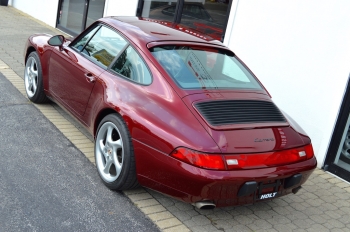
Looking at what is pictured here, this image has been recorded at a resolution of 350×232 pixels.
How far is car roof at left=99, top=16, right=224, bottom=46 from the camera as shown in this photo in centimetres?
488

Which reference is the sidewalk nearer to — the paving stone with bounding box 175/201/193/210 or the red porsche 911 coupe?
the paving stone with bounding box 175/201/193/210

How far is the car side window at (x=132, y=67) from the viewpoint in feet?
14.8

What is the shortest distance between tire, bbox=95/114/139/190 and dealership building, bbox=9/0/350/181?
5.24ft

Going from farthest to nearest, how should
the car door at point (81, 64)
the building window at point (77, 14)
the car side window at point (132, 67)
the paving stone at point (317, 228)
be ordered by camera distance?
the building window at point (77, 14) < the car door at point (81, 64) < the car side window at point (132, 67) < the paving stone at point (317, 228)

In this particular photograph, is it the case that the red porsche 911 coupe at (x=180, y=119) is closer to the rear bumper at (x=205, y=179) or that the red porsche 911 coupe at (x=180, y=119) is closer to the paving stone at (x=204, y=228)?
the rear bumper at (x=205, y=179)

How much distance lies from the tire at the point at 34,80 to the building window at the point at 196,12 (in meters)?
3.39

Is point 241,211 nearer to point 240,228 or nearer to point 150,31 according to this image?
point 240,228

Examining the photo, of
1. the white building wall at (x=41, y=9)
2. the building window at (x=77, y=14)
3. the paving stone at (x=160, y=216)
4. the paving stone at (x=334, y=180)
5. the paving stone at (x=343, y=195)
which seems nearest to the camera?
the paving stone at (x=160, y=216)

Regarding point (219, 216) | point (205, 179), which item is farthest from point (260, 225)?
→ point (205, 179)

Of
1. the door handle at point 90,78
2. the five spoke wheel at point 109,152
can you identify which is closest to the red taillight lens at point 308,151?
the five spoke wheel at point 109,152

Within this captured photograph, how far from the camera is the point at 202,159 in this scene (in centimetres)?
378

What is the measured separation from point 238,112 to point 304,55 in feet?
8.57

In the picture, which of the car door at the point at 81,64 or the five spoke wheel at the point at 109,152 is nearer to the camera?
the five spoke wheel at the point at 109,152

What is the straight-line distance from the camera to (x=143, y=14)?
10703 millimetres
